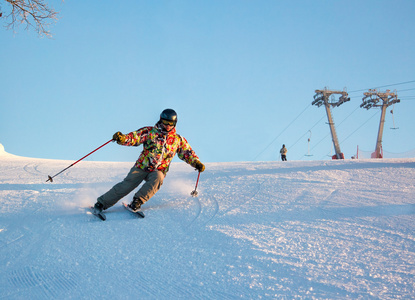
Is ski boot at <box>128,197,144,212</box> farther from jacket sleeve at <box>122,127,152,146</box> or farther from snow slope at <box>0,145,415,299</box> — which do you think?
jacket sleeve at <box>122,127,152,146</box>

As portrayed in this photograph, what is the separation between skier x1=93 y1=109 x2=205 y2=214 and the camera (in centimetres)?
461

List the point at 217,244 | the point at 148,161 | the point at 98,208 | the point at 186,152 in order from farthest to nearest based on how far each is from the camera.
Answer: the point at 186,152
the point at 148,161
the point at 98,208
the point at 217,244

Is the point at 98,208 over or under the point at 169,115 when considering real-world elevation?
under

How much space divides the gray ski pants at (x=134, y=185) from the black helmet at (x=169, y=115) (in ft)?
2.52

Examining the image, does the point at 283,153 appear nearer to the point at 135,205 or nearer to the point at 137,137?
the point at 137,137

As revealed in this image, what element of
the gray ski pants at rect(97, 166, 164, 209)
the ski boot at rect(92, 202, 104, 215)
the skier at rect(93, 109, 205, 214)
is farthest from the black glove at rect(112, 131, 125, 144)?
the ski boot at rect(92, 202, 104, 215)

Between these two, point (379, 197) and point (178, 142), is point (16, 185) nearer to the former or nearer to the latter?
point (178, 142)

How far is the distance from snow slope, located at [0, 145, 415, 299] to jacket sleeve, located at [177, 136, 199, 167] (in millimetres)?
691

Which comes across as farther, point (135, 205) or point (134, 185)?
point (134, 185)

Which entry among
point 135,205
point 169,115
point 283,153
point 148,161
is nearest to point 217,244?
point 135,205

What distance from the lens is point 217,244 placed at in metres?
3.30

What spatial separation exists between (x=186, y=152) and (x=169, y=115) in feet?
2.52

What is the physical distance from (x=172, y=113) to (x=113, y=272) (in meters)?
2.50

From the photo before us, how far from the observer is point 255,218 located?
427 centimetres
